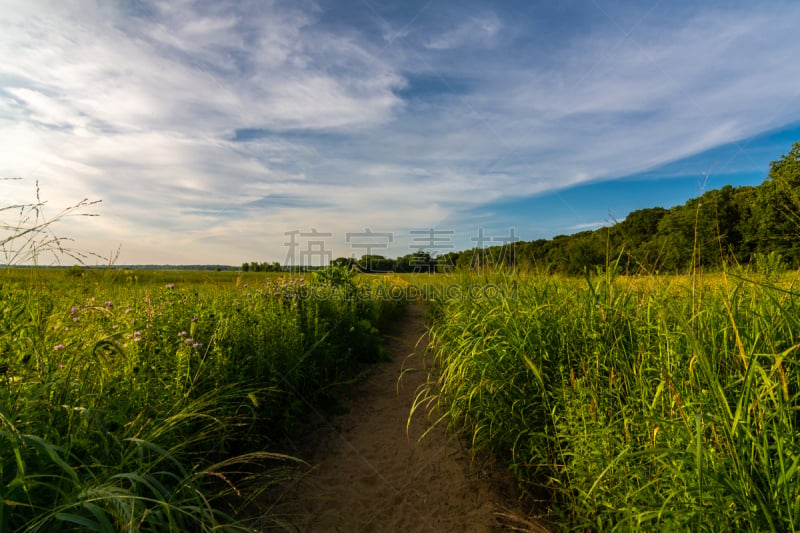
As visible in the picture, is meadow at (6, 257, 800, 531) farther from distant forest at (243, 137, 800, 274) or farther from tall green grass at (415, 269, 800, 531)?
distant forest at (243, 137, 800, 274)

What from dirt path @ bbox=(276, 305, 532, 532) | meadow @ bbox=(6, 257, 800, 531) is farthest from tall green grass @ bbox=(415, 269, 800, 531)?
dirt path @ bbox=(276, 305, 532, 532)

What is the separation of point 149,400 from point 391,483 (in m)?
1.88

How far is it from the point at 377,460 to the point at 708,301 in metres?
3.04

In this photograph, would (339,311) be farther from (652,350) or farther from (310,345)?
(652,350)

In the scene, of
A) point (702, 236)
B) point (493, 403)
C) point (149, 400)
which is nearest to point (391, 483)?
point (493, 403)

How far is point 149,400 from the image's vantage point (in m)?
2.51

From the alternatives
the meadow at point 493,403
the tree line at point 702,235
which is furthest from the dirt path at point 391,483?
the tree line at point 702,235

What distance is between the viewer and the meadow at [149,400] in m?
1.43

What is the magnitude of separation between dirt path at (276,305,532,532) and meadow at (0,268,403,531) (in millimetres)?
324

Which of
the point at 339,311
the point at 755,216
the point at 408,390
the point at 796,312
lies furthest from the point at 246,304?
the point at 755,216

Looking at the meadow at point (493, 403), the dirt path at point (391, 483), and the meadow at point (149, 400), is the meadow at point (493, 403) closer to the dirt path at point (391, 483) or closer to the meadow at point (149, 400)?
the meadow at point (149, 400)

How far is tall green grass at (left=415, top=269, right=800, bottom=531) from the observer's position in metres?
1.50

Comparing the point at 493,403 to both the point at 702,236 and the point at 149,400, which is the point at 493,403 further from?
the point at 149,400

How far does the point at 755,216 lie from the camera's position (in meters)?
3.47
